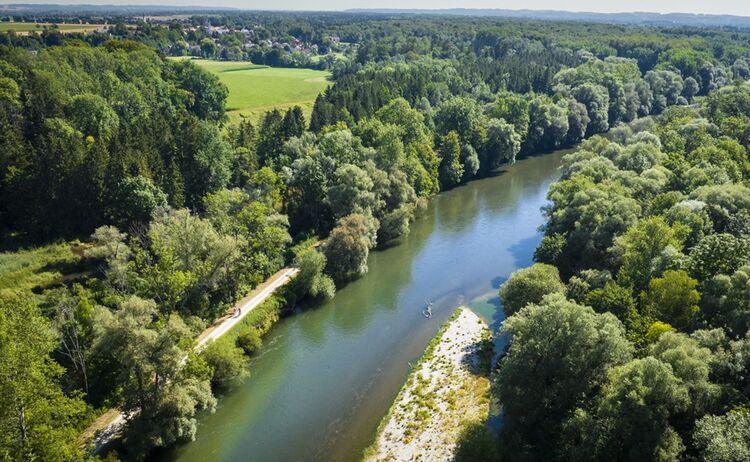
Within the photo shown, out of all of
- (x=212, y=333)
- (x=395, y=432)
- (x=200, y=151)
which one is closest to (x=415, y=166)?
(x=200, y=151)

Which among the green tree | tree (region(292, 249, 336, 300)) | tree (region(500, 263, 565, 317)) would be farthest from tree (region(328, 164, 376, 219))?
the green tree

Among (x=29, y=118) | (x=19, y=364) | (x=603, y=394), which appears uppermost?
(x=29, y=118)

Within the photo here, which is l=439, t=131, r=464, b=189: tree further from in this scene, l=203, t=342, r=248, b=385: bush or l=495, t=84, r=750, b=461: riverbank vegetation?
l=203, t=342, r=248, b=385: bush

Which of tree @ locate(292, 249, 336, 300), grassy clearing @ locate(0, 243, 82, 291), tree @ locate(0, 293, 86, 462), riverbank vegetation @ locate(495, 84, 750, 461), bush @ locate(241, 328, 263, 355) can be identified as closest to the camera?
tree @ locate(0, 293, 86, 462)

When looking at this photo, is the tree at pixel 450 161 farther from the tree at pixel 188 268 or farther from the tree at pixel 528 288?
the tree at pixel 188 268

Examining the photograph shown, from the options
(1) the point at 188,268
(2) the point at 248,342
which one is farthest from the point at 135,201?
(2) the point at 248,342

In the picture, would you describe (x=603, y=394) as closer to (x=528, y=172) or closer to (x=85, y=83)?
(x=528, y=172)

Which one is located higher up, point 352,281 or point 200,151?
point 200,151
